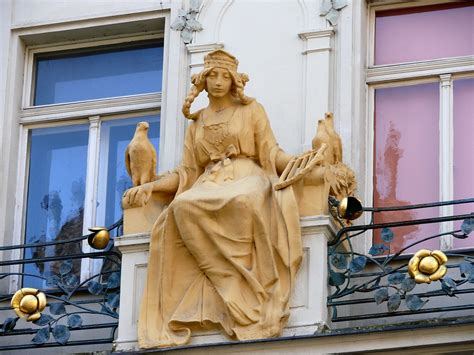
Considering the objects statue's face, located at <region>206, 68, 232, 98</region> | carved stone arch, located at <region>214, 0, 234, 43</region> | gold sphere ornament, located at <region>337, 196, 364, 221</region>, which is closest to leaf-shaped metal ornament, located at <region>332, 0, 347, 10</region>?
carved stone arch, located at <region>214, 0, 234, 43</region>

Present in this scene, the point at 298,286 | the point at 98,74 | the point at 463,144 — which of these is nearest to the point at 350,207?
the point at 298,286

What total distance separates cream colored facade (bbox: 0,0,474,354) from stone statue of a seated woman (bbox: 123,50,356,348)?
136 mm

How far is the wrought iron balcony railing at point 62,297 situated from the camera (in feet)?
48.6

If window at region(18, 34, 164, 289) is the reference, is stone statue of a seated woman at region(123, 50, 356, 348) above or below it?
below

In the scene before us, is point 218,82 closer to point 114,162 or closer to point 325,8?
point 325,8

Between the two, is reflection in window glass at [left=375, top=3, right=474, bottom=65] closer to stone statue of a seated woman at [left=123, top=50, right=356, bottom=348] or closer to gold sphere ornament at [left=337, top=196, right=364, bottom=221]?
stone statue of a seated woman at [left=123, top=50, right=356, bottom=348]

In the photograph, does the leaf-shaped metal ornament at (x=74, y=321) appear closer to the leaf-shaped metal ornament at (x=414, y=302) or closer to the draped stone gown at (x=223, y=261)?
the draped stone gown at (x=223, y=261)

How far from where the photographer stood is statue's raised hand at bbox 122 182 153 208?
1474cm

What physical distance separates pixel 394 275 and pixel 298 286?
1.99 ft

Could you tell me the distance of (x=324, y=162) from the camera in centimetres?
1444

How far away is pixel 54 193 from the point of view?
1623cm

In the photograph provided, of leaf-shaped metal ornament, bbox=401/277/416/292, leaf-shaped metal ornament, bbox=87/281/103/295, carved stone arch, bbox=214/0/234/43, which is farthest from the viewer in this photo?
carved stone arch, bbox=214/0/234/43

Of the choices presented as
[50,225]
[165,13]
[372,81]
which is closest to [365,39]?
[372,81]

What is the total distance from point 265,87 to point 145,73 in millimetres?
1288
